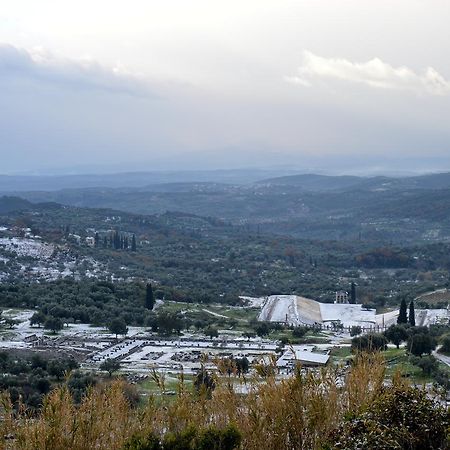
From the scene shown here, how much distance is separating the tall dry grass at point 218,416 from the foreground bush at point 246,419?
15mm

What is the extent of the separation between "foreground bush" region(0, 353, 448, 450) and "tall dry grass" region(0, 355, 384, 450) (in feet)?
0.05

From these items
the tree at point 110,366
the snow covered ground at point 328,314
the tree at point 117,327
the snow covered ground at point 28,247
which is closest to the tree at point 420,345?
the tree at point 110,366

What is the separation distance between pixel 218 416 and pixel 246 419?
51 cm

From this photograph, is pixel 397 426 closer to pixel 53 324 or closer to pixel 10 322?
pixel 53 324

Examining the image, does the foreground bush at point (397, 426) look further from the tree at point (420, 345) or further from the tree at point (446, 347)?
the tree at point (446, 347)

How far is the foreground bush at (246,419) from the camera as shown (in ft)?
35.7

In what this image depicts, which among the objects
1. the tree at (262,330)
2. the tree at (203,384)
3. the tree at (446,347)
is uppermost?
the tree at (203,384)

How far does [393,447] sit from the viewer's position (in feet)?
33.1

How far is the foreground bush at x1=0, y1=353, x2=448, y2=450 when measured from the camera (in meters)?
10.9

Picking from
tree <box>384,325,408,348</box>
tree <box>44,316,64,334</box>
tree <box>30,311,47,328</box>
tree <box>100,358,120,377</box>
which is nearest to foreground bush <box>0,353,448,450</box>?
tree <box>100,358,120,377</box>

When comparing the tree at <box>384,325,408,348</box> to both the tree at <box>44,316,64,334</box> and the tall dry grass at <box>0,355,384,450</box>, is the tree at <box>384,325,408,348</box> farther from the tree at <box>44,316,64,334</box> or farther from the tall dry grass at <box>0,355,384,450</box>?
the tall dry grass at <box>0,355,384,450</box>

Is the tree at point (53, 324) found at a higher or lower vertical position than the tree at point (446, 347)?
lower

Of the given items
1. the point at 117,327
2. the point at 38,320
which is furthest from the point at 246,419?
the point at 38,320

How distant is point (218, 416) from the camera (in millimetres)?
12617
